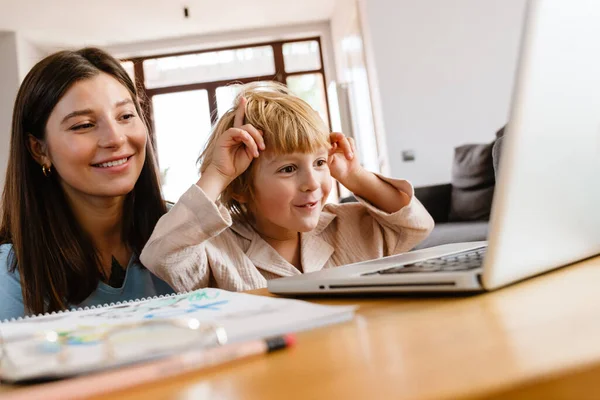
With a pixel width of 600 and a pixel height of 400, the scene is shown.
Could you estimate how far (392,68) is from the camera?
484 centimetres

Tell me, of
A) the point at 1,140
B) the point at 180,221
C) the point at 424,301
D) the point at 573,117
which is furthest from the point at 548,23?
the point at 1,140

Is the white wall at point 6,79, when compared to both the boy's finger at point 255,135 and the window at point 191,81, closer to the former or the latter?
the window at point 191,81

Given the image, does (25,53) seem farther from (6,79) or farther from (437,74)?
(437,74)

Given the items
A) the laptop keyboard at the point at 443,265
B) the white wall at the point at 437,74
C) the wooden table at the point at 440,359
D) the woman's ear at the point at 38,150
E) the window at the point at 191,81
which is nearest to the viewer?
the wooden table at the point at 440,359

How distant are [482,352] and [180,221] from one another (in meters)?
0.63

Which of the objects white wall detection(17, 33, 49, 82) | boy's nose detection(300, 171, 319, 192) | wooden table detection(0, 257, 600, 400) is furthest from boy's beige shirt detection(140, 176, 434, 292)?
white wall detection(17, 33, 49, 82)

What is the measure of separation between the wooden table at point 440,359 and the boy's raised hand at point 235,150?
25.2 inches

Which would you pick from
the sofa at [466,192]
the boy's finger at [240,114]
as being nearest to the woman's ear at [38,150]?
the boy's finger at [240,114]

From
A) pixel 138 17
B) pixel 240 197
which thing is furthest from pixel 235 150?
pixel 138 17

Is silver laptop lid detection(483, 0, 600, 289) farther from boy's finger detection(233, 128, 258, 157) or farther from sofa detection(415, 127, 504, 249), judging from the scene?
sofa detection(415, 127, 504, 249)

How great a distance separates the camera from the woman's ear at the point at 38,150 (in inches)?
53.8

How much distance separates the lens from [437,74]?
4809mm

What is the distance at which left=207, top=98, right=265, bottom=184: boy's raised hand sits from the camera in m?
1.04

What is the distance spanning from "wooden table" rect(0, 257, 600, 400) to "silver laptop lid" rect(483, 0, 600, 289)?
1.9 inches
